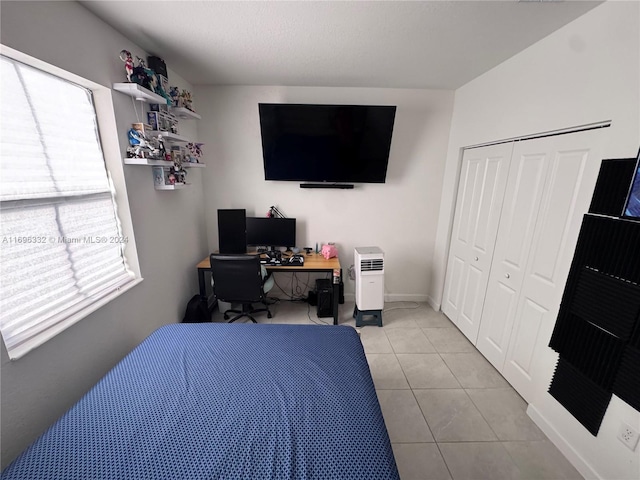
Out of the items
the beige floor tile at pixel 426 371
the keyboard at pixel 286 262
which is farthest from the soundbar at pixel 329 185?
the beige floor tile at pixel 426 371

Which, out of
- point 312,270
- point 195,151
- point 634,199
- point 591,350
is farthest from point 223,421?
point 195,151

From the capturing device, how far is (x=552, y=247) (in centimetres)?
163

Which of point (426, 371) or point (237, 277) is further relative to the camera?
point (237, 277)

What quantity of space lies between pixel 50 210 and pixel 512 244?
10.1ft

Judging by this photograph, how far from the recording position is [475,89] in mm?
2408

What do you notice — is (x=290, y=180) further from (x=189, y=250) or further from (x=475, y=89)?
(x=475, y=89)

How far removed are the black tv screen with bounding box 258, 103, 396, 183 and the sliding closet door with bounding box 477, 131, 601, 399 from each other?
4.06 feet

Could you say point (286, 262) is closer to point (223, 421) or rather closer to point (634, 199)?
point (223, 421)

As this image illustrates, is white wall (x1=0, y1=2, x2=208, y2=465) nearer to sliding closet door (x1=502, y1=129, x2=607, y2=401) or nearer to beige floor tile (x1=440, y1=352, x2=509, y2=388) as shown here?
beige floor tile (x1=440, y1=352, x2=509, y2=388)

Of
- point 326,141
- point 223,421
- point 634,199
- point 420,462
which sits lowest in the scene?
point 420,462

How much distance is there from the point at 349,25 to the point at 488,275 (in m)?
2.27

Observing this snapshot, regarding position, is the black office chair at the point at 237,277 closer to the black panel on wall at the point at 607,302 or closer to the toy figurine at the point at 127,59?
the toy figurine at the point at 127,59

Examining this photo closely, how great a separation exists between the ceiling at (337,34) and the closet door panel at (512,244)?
789 millimetres

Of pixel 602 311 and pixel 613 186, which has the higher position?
pixel 613 186
